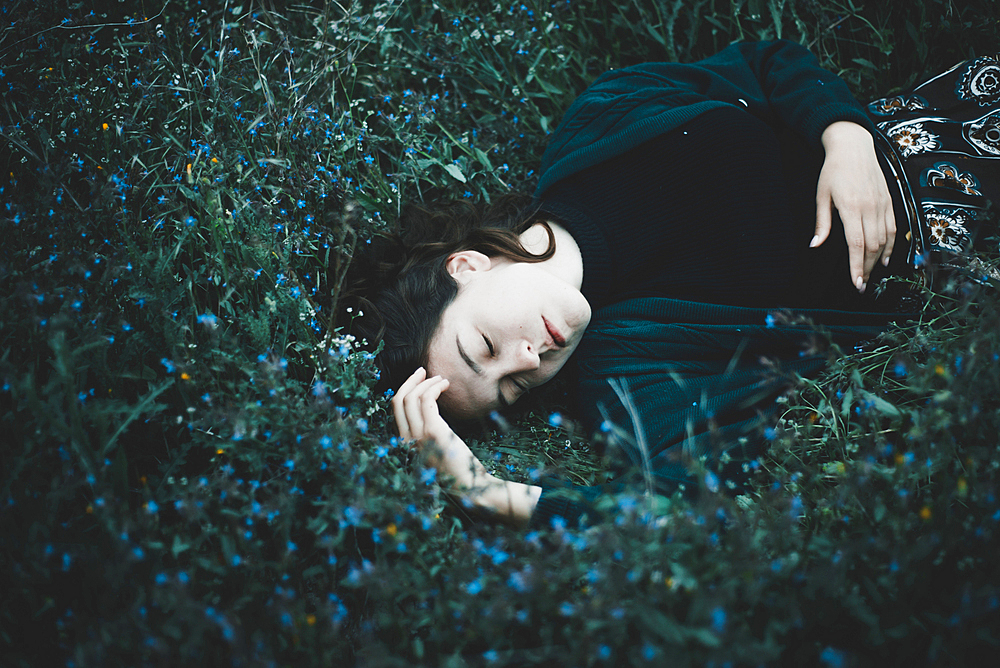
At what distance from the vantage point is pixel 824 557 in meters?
1.05

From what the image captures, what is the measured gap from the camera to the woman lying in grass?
1.94 metres

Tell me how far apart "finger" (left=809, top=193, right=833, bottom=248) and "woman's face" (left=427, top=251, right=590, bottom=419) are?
0.79m

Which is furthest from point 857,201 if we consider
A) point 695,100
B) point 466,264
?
point 466,264

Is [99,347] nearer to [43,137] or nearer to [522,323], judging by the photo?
[43,137]

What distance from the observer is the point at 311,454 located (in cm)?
132

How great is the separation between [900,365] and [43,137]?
2340 millimetres

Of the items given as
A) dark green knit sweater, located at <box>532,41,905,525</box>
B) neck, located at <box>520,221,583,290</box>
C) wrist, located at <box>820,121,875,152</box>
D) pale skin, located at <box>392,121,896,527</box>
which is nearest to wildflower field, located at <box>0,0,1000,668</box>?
pale skin, located at <box>392,121,896,527</box>

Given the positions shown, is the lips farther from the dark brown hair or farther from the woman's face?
the dark brown hair

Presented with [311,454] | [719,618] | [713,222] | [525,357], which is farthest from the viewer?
[713,222]

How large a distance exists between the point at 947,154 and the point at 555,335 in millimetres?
1447

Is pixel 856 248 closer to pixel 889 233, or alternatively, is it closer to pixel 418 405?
pixel 889 233

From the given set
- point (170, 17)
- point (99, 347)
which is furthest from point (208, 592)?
point (170, 17)

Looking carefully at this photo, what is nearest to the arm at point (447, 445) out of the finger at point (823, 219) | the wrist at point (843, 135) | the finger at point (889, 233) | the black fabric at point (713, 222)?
Result: the black fabric at point (713, 222)

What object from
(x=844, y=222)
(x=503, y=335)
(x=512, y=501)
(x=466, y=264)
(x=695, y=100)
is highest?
(x=695, y=100)
